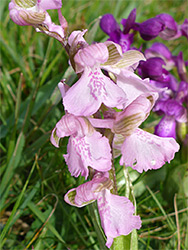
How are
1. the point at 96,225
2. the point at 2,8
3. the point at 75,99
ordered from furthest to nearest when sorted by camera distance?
the point at 2,8 < the point at 96,225 < the point at 75,99

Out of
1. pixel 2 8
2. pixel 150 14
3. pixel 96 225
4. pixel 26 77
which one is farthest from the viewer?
pixel 150 14

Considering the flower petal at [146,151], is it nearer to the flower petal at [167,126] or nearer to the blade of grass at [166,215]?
the blade of grass at [166,215]

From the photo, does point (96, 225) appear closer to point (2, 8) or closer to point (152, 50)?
point (152, 50)

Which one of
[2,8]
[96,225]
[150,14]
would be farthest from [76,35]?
[150,14]

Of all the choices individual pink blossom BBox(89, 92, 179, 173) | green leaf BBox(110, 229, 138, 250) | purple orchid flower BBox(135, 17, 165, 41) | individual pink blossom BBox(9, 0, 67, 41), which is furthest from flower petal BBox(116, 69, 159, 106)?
purple orchid flower BBox(135, 17, 165, 41)

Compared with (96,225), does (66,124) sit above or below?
above
